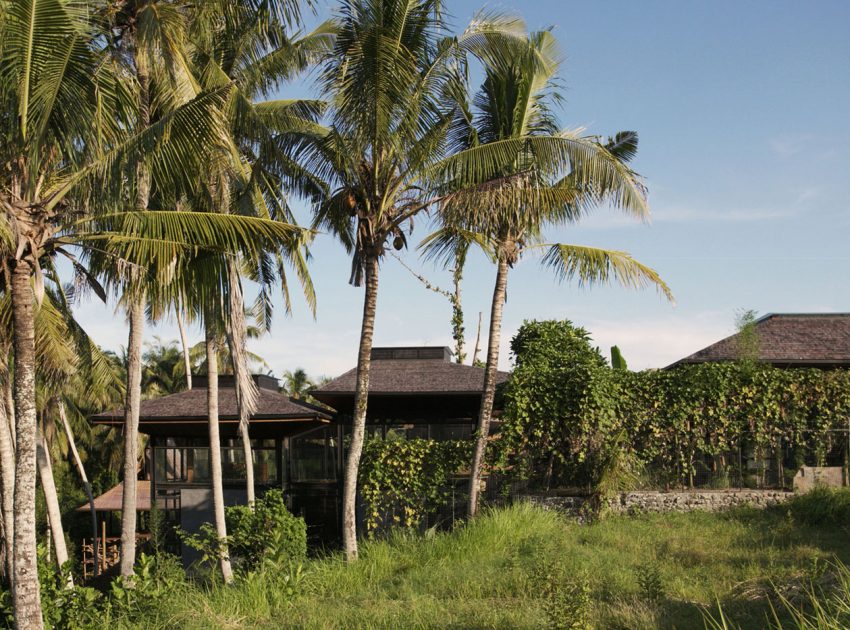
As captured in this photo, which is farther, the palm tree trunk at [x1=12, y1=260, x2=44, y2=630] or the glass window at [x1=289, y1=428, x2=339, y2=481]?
the glass window at [x1=289, y1=428, x2=339, y2=481]

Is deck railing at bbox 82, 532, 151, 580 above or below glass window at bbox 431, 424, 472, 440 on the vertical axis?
below

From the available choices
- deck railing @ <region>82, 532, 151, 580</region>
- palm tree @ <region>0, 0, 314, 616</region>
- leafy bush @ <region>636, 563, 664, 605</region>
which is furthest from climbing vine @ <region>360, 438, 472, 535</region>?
deck railing @ <region>82, 532, 151, 580</region>

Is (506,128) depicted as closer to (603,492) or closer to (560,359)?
(560,359)

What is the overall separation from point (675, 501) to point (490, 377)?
167 inches

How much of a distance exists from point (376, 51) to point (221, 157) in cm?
336

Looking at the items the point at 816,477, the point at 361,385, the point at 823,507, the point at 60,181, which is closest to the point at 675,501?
the point at 816,477

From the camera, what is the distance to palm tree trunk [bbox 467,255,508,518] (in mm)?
17094

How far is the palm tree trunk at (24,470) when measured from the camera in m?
10.7

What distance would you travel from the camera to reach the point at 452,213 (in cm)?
1543

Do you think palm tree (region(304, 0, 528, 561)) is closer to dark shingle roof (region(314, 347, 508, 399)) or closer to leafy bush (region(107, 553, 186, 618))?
leafy bush (region(107, 553, 186, 618))

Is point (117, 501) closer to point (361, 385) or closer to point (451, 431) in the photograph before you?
point (451, 431)

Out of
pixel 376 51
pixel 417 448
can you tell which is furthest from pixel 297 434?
pixel 376 51

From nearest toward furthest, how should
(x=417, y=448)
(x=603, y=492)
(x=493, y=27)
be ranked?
(x=493, y=27) → (x=603, y=492) → (x=417, y=448)

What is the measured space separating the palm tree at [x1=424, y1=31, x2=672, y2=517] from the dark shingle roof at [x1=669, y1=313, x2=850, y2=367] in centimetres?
511
